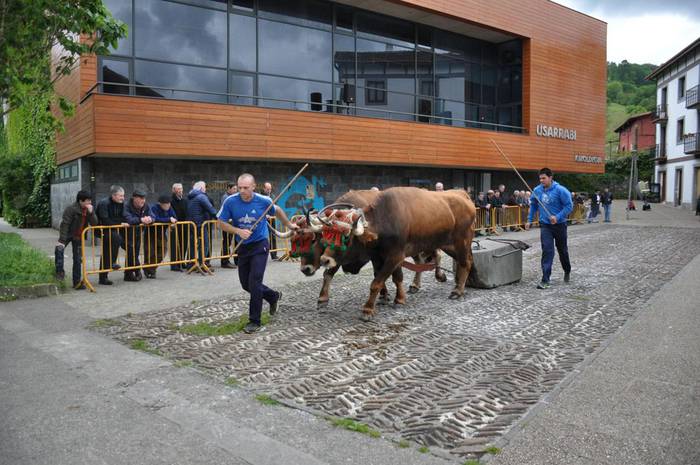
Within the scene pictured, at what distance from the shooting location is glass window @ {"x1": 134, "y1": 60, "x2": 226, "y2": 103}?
17.1m

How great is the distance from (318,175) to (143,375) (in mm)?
16267

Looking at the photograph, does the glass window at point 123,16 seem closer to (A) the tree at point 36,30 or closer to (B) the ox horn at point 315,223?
(A) the tree at point 36,30

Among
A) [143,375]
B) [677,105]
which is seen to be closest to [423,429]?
[143,375]

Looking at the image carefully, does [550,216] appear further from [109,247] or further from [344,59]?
[344,59]

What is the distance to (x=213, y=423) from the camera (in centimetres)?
412

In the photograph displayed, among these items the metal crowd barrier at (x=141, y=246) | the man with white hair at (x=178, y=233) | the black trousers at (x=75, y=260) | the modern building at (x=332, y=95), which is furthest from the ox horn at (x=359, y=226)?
the modern building at (x=332, y=95)

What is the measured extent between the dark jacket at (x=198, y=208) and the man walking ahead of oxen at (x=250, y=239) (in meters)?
5.28

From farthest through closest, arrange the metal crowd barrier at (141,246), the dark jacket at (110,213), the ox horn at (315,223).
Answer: the dark jacket at (110,213) < the metal crowd barrier at (141,246) < the ox horn at (315,223)

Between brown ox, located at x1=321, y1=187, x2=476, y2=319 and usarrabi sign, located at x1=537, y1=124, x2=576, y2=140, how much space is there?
64.6ft

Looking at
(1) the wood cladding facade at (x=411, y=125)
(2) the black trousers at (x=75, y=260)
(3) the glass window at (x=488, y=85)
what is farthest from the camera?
(3) the glass window at (x=488, y=85)

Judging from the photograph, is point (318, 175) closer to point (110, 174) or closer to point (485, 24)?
point (110, 174)

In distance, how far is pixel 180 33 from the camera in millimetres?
17922

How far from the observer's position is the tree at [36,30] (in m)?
9.59

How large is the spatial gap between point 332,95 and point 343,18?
3321 mm
